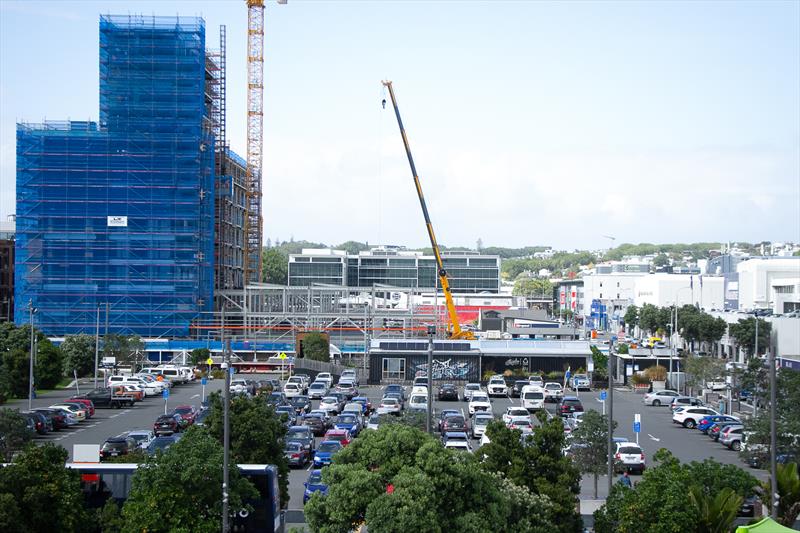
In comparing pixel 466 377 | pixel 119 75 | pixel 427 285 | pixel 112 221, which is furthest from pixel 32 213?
pixel 427 285

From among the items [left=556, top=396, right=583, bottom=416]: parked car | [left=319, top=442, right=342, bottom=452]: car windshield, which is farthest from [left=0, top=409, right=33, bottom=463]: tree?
[left=556, top=396, right=583, bottom=416]: parked car

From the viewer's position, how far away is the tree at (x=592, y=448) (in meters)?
28.3

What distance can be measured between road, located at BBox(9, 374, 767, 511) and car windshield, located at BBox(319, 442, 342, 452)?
0.99 m

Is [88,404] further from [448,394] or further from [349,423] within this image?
[448,394]

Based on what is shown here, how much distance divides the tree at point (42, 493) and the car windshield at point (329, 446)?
14140 millimetres

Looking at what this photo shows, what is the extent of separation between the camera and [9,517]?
59.5 feet

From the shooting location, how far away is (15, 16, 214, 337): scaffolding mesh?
77312 millimetres

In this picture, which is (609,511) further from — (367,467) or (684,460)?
Result: (684,460)

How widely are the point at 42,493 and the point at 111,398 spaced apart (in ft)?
105

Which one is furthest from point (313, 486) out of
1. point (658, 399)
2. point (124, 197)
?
point (124, 197)

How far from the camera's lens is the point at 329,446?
3366cm

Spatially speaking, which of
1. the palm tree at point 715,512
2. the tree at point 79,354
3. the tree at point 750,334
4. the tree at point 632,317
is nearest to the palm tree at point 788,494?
the palm tree at point 715,512

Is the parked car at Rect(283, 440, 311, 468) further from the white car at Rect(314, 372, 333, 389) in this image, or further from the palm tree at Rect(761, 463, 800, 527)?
the white car at Rect(314, 372, 333, 389)

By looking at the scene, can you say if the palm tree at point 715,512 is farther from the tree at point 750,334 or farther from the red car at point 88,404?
the tree at point 750,334
